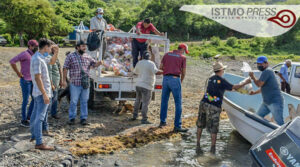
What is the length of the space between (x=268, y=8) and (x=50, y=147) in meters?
42.8

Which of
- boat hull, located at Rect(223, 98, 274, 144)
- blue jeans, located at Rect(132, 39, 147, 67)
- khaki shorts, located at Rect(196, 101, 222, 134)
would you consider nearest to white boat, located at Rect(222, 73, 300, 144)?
boat hull, located at Rect(223, 98, 274, 144)

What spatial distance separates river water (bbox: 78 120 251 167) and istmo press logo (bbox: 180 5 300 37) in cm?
3302

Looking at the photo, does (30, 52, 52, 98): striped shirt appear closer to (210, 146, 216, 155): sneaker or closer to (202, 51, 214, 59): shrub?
(210, 146, 216, 155): sneaker

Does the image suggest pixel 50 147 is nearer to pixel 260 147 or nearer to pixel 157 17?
pixel 260 147

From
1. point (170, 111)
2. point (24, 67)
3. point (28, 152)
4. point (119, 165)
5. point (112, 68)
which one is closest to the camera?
point (28, 152)

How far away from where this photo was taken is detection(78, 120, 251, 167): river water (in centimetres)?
607

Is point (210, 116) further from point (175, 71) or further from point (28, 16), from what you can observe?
point (28, 16)

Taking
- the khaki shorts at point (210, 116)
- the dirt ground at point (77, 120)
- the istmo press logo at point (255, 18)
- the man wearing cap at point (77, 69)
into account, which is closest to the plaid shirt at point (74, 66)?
the man wearing cap at point (77, 69)

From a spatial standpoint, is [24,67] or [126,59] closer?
[24,67]

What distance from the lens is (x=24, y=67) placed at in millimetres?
6887

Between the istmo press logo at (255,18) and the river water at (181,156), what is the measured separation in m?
33.0

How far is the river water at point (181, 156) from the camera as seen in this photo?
6066 mm

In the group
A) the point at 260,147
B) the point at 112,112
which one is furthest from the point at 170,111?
the point at 260,147

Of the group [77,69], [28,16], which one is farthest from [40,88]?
[28,16]
